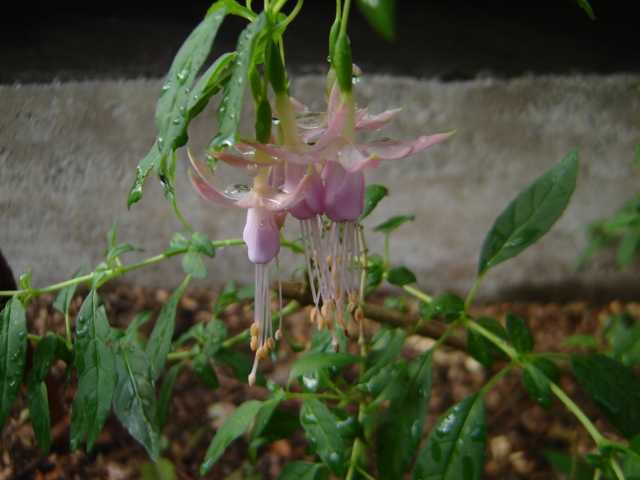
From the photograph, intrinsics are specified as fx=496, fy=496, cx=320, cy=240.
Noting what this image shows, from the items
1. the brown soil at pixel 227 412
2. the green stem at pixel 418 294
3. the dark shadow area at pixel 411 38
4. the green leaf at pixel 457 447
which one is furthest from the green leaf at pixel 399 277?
the dark shadow area at pixel 411 38

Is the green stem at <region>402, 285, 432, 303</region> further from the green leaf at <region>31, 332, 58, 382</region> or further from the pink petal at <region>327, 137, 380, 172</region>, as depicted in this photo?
the green leaf at <region>31, 332, 58, 382</region>

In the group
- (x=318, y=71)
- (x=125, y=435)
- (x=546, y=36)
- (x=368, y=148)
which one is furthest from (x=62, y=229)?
(x=546, y=36)

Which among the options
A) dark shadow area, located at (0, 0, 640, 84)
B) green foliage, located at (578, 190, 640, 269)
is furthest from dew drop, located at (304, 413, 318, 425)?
green foliage, located at (578, 190, 640, 269)

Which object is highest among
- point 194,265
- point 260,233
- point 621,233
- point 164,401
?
point 260,233

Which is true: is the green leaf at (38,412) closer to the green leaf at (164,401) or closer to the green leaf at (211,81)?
the green leaf at (164,401)

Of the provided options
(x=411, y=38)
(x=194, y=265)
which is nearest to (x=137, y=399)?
(x=194, y=265)

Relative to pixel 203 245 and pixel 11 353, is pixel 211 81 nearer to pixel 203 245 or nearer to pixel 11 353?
pixel 203 245

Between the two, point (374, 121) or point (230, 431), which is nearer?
point (374, 121)
